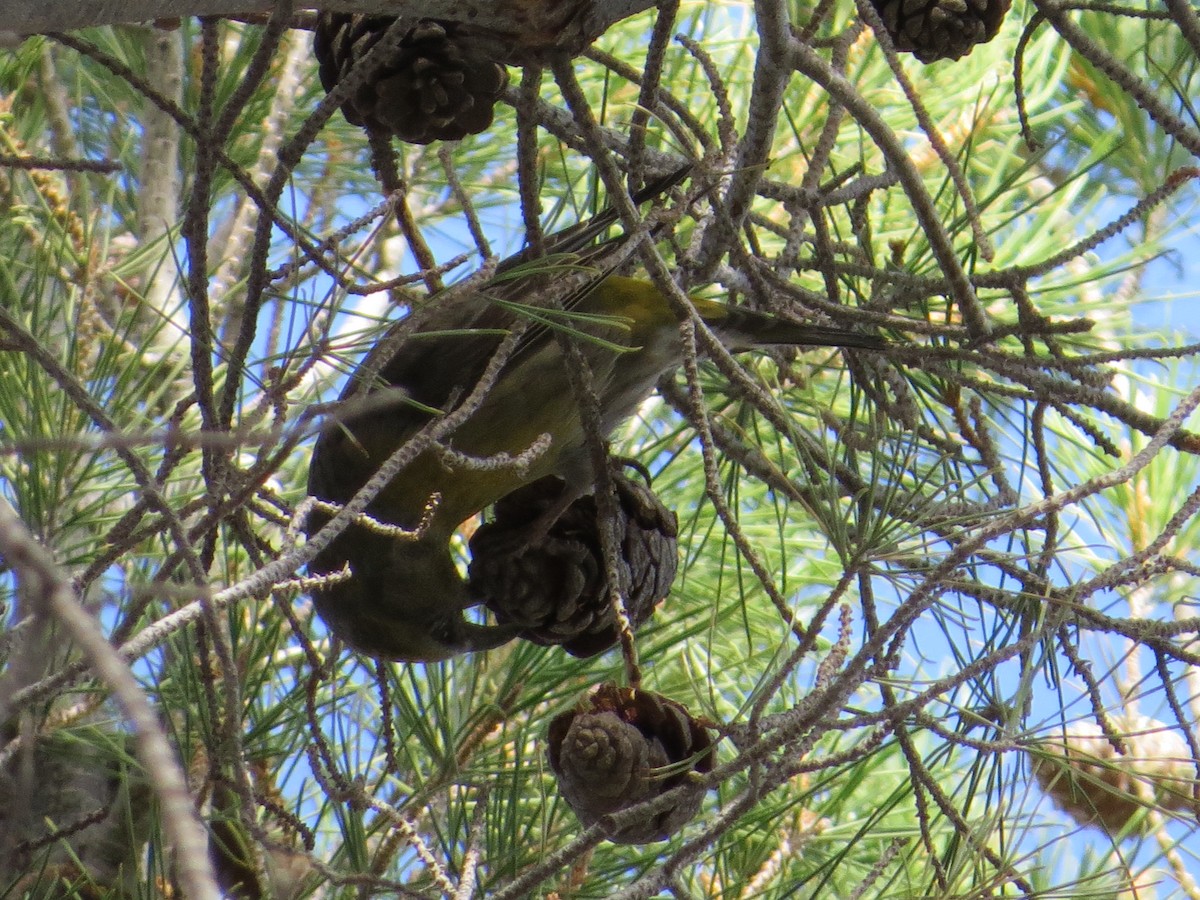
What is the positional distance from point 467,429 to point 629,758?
35.1 inches

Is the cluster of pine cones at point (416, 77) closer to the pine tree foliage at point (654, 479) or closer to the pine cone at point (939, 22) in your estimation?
the pine tree foliage at point (654, 479)

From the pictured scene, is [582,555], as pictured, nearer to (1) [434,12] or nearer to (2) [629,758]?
(2) [629,758]

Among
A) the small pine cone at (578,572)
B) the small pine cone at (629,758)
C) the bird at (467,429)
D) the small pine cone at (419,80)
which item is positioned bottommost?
the small pine cone at (629,758)

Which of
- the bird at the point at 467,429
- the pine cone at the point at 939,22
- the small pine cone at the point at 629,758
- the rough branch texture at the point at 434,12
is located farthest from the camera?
the bird at the point at 467,429

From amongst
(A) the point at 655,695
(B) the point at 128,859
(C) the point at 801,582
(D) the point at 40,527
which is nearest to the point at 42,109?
(D) the point at 40,527

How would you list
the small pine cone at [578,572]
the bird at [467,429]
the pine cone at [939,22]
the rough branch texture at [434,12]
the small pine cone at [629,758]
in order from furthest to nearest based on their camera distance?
the bird at [467,429]
the small pine cone at [578,572]
the pine cone at [939,22]
the small pine cone at [629,758]
the rough branch texture at [434,12]

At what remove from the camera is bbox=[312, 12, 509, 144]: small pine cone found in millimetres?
1457

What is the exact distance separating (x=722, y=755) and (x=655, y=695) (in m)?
1.16

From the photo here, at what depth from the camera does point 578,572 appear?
5.90 feet

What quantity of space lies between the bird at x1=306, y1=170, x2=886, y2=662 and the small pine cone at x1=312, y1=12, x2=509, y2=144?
0.25 meters

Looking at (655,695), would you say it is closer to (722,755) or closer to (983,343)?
(983,343)

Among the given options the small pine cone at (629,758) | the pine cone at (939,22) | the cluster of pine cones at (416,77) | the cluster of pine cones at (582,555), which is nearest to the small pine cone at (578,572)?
the cluster of pine cones at (582,555)

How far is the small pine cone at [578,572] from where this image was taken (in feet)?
5.91

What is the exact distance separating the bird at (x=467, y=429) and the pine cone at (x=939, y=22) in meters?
0.34
